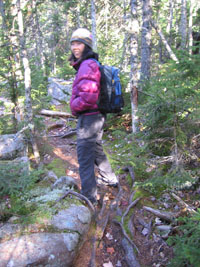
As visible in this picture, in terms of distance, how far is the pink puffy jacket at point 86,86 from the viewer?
11.5 ft

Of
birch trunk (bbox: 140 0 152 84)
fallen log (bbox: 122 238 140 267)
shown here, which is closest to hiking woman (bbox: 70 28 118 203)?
fallen log (bbox: 122 238 140 267)

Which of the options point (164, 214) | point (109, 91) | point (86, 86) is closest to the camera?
point (164, 214)

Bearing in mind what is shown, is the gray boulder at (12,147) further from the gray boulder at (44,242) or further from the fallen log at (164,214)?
the fallen log at (164,214)

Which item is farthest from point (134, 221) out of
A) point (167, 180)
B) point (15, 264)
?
point (15, 264)

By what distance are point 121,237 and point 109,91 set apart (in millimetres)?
2533

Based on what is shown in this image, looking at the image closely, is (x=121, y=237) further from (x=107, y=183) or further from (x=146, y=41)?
(x=146, y=41)

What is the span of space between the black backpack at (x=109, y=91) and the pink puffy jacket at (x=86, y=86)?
130 millimetres

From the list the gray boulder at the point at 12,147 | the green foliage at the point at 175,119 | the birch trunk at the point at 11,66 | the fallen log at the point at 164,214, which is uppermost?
the birch trunk at the point at 11,66

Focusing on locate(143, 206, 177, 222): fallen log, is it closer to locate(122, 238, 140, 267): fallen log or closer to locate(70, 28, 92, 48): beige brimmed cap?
locate(122, 238, 140, 267): fallen log

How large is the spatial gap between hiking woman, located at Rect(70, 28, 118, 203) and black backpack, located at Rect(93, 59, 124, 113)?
0.37 feet

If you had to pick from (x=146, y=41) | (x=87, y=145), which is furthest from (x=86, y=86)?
(x=146, y=41)

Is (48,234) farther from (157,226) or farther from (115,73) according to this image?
(115,73)

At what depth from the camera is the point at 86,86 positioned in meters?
3.50

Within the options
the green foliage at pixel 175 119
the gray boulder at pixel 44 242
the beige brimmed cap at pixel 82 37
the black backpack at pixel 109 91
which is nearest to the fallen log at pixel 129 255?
the gray boulder at pixel 44 242
